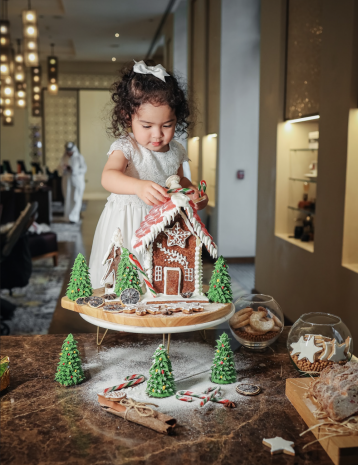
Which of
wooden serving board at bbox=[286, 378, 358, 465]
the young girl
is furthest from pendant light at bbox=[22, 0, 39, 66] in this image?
wooden serving board at bbox=[286, 378, 358, 465]

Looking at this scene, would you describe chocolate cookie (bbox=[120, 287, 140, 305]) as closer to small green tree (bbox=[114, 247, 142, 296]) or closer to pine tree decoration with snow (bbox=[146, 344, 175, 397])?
small green tree (bbox=[114, 247, 142, 296])

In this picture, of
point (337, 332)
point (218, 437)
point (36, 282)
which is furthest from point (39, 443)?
point (36, 282)

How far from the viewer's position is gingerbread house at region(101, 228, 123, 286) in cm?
156

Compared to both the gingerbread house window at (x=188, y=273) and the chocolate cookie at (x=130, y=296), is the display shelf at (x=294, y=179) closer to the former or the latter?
the gingerbread house window at (x=188, y=273)

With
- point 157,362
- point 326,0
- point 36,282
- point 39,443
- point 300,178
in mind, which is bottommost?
point 36,282

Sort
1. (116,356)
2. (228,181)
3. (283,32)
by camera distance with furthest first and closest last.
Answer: (228,181), (283,32), (116,356)

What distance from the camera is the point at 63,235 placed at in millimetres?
9250

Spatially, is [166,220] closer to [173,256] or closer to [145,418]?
[173,256]

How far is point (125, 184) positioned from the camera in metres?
1.52

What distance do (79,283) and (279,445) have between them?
0.73 m

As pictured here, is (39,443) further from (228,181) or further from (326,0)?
(228,181)

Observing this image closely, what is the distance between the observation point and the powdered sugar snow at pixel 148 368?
1.28 meters

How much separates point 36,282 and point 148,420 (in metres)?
5.02

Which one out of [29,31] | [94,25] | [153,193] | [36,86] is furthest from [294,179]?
[94,25]
